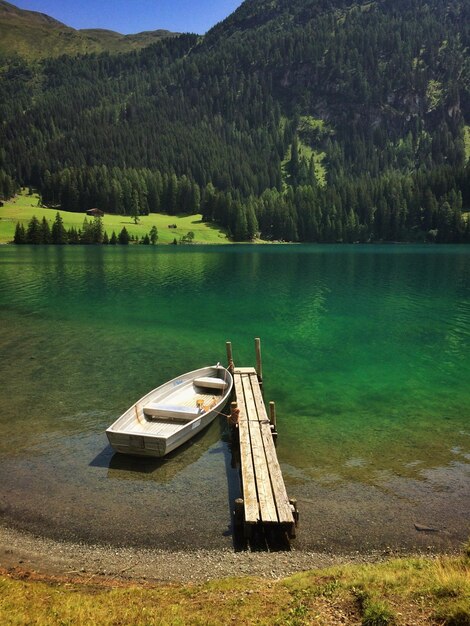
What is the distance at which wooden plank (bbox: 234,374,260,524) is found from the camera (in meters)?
14.9

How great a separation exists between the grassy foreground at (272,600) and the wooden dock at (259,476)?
2.80m

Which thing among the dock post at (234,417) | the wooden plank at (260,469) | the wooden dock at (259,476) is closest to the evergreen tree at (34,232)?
the wooden dock at (259,476)

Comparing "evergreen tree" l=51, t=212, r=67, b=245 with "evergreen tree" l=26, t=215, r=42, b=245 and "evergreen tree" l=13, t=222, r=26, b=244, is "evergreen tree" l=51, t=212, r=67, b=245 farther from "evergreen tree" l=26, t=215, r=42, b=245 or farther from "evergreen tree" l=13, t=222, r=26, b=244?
"evergreen tree" l=13, t=222, r=26, b=244

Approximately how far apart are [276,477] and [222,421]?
9.00m

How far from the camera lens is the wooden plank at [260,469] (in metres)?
15.0

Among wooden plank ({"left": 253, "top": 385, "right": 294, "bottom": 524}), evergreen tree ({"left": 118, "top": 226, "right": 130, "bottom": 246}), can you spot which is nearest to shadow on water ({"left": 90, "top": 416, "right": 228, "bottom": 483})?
wooden plank ({"left": 253, "top": 385, "right": 294, "bottom": 524})

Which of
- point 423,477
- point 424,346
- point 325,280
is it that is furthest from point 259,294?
point 423,477

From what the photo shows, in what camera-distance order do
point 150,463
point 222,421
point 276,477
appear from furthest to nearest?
point 222,421 < point 150,463 < point 276,477

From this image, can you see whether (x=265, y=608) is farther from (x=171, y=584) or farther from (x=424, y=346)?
(x=424, y=346)

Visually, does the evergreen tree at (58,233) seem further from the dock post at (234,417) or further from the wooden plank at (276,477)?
the wooden plank at (276,477)

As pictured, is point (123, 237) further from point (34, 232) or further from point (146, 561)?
point (146, 561)

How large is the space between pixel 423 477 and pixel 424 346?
80.7 feet

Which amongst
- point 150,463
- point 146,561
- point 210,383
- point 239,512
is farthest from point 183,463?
point 210,383

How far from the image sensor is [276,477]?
1714 cm
